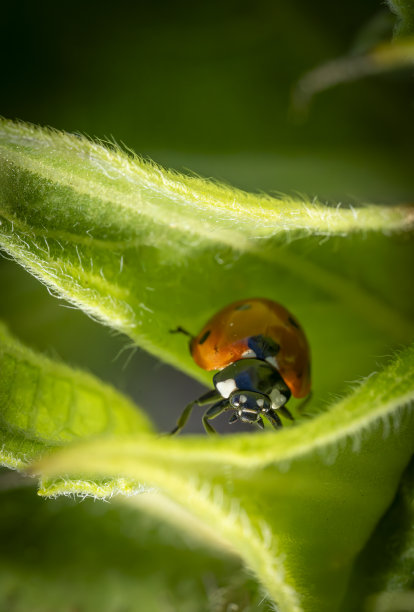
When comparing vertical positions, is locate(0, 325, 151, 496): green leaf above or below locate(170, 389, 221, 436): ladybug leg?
below

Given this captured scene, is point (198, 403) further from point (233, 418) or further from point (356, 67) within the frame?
point (356, 67)

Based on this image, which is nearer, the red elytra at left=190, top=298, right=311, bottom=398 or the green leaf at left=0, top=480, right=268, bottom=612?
the red elytra at left=190, top=298, right=311, bottom=398

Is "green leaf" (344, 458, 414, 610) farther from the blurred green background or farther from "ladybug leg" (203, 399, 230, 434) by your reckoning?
the blurred green background

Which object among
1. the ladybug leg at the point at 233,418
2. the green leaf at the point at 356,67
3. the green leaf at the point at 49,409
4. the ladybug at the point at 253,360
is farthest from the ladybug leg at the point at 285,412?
the green leaf at the point at 356,67

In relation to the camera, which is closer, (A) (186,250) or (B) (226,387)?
(A) (186,250)

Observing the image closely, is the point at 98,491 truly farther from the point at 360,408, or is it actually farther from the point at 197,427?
the point at 197,427

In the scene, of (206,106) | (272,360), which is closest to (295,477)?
(272,360)

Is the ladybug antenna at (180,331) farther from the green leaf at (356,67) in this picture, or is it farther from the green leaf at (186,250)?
the green leaf at (356,67)

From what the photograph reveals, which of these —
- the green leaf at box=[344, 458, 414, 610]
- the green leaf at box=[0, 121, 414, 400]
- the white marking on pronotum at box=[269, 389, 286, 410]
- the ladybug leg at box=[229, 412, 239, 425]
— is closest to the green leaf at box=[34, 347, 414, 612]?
the green leaf at box=[344, 458, 414, 610]
